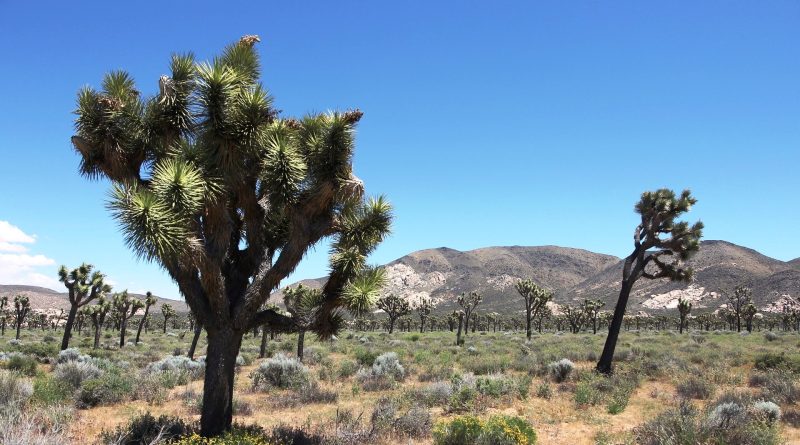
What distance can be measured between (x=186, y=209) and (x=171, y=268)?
129 cm

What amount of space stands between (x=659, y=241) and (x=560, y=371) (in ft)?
23.6

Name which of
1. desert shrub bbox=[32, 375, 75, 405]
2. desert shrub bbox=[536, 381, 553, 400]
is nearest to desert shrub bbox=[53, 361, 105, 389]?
desert shrub bbox=[32, 375, 75, 405]

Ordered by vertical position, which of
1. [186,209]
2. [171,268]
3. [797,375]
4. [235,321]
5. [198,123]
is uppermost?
[198,123]

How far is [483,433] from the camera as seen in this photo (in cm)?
843

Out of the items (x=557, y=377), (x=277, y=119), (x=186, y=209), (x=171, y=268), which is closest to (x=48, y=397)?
(x=171, y=268)

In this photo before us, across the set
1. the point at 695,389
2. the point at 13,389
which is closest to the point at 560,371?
the point at 695,389

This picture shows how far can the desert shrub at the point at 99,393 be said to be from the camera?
1291 centimetres

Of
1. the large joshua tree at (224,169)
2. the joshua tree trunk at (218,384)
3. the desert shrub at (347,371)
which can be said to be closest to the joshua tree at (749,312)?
the desert shrub at (347,371)

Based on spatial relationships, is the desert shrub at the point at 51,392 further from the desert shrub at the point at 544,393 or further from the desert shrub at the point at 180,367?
the desert shrub at the point at 544,393

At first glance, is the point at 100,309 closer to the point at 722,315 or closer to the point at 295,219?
the point at 295,219

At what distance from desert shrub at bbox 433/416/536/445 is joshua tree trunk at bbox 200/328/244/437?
13.2 feet

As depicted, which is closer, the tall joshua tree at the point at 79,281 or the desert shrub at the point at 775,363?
the desert shrub at the point at 775,363

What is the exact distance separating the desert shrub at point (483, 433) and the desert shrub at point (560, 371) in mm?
9218

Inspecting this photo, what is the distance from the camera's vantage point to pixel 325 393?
47.5ft
